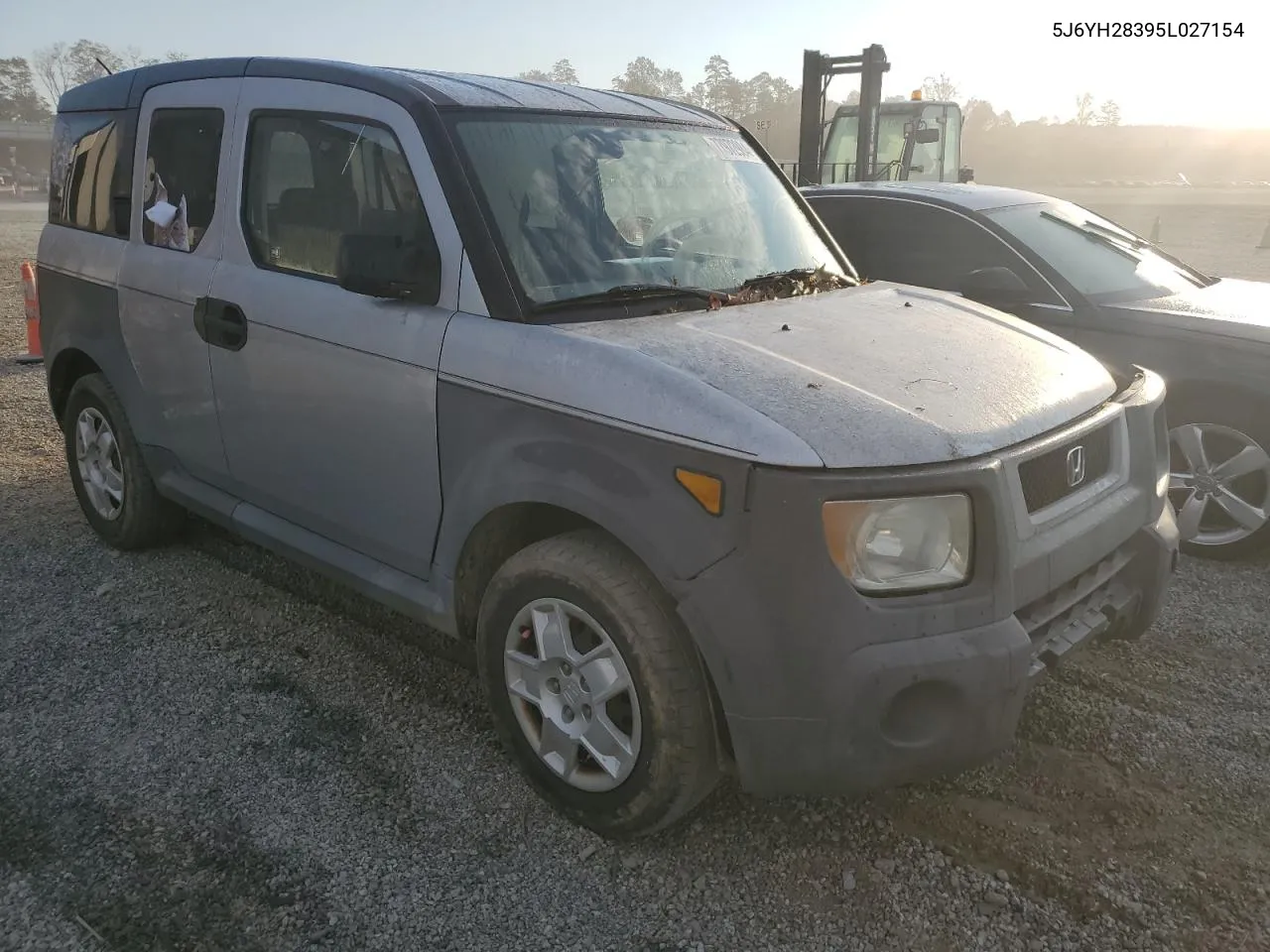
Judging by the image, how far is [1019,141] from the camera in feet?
291

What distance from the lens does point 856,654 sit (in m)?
2.25

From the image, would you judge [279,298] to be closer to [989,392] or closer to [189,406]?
[189,406]

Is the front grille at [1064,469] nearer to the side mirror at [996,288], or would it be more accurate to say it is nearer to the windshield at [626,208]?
the windshield at [626,208]

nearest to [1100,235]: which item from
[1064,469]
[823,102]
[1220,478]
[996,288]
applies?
[996,288]

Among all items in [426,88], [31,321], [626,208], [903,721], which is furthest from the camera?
[31,321]

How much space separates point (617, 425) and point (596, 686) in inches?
26.7

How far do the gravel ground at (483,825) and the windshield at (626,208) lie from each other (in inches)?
59.3

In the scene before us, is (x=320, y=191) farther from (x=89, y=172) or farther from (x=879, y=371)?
(x=879, y=371)

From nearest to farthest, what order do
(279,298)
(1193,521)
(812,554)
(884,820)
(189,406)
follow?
(812,554), (884,820), (279,298), (189,406), (1193,521)

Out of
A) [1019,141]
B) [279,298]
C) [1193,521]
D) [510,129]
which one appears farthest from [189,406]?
[1019,141]

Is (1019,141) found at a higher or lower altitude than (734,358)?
higher

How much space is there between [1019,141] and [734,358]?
317ft

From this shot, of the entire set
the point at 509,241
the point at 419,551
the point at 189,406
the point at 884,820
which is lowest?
the point at 884,820

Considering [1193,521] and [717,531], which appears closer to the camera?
[717,531]
